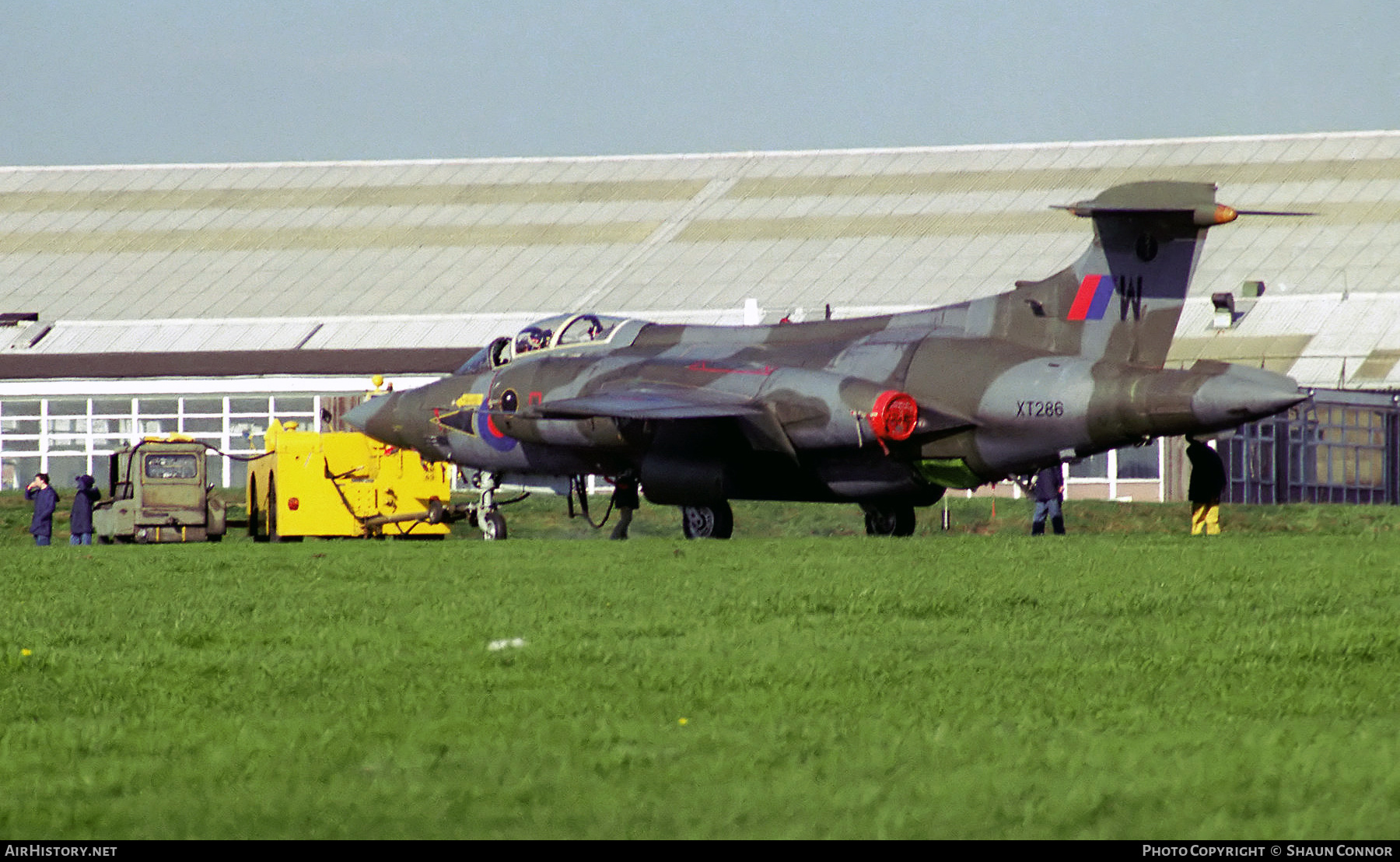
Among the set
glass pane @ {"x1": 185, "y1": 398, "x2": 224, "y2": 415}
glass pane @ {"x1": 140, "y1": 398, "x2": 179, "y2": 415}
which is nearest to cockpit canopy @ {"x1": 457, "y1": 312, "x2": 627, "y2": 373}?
glass pane @ {"x1": 185, "y1": 398, "x2": 224, "y2": 415}

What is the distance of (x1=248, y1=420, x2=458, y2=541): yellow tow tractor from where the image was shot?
1126 inches

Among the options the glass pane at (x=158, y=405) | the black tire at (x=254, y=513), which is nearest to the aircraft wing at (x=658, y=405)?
the black tire at (x=254, y=513)

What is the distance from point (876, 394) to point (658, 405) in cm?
308

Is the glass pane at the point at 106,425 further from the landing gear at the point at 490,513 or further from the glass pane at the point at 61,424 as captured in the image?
the landing gear at the point at 490,513

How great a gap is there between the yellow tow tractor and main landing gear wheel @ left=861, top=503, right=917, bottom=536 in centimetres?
688

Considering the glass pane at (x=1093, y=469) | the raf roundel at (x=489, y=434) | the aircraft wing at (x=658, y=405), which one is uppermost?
the aircraft wing at (x=658, y=405)

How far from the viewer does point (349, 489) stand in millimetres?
28922

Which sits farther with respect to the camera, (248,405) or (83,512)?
(248,405)

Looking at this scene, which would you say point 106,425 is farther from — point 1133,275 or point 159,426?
point 1133,275

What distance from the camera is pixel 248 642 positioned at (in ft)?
35.2

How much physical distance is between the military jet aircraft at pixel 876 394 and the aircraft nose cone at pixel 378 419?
245mm

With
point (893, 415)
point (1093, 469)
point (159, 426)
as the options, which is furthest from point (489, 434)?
point (159, 426)

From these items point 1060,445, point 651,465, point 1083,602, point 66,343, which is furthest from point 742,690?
point 66,343

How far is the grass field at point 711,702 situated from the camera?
5.77 meters
